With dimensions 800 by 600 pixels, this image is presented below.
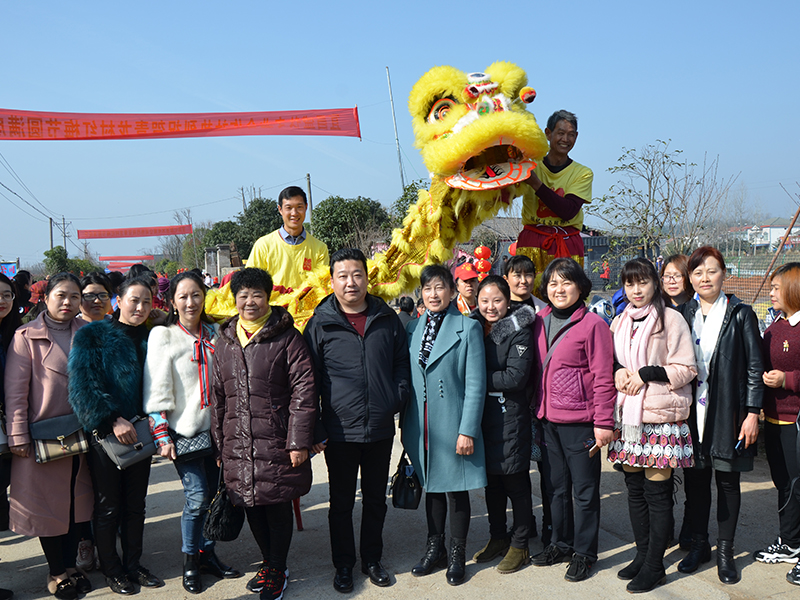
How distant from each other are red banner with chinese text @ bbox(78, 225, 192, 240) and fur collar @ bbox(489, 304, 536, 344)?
46.7 meters

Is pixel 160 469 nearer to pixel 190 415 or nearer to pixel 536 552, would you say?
pixel 190 415

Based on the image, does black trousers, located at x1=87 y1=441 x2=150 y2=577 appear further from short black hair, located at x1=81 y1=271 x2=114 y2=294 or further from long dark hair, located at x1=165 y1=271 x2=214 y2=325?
short black hair, located at x1=81 y1=271 x2=114 y2=294

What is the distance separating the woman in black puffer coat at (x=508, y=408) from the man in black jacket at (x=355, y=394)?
1.57 feet

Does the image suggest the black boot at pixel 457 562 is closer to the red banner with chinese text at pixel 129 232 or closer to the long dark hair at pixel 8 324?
the long dark hair at pixel 8 324

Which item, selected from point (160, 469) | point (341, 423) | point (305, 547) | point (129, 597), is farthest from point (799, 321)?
point (160, 469)

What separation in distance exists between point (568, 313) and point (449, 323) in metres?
0.62

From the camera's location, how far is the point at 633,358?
2756 millimetres

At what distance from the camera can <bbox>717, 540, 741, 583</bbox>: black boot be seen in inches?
111

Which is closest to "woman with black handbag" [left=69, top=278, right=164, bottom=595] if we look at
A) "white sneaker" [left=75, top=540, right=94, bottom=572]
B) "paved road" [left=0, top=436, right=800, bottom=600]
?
"paved road" [left=0, top=436, right=800, bottom=600]

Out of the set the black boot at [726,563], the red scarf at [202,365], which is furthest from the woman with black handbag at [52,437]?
the black boot at [726,563]

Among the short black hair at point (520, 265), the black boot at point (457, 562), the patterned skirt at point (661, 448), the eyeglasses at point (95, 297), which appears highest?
the eyeglasses at point (95, 297)

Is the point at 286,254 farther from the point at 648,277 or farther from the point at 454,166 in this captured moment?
the point at 648,277

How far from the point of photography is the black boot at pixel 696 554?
2.92m

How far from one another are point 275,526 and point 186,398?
78 cm
